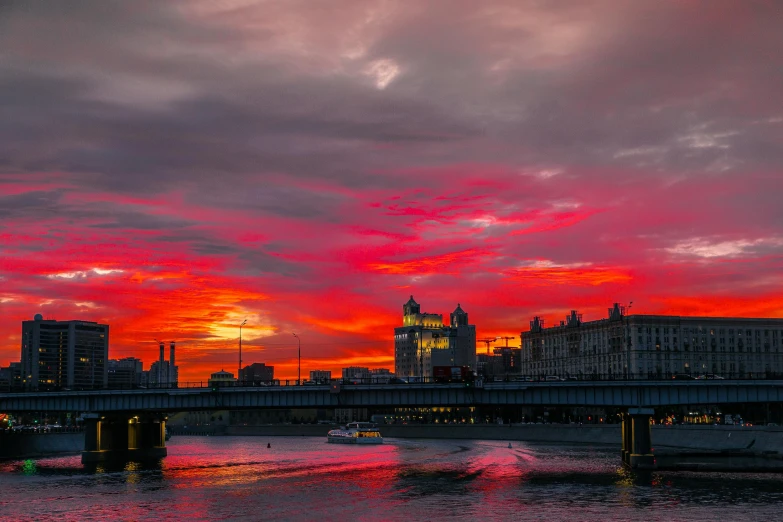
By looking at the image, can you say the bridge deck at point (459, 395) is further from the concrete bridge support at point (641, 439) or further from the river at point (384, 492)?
the river at point (384, 492)

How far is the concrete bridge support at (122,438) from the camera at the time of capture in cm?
14262

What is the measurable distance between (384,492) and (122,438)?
67025mm

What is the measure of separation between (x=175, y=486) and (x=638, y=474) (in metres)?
56.8

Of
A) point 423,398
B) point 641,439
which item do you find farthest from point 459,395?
point 641,439

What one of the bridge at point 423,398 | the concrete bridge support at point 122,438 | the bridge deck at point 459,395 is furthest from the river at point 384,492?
the bridge deck at point 459,395

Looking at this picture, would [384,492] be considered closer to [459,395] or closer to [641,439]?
[459,395]

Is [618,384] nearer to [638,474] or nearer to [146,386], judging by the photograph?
[638,474]

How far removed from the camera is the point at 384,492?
99.7m

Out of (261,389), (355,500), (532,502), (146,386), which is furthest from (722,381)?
(146,386)

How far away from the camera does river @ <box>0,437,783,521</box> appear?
81.2 meters

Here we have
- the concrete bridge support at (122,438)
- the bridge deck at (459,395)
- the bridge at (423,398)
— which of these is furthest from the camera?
the concrete bridge support at (122,438)

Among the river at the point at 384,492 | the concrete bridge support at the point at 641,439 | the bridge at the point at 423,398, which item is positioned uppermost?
the bridge at the point at 423,398

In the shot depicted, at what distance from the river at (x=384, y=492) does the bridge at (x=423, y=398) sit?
718 centimetres

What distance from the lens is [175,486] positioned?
10775cm
